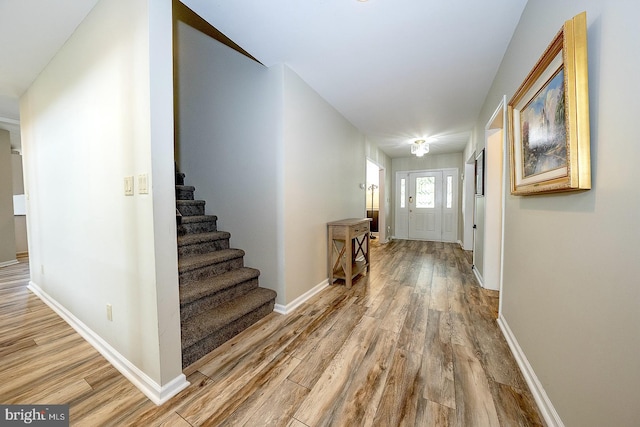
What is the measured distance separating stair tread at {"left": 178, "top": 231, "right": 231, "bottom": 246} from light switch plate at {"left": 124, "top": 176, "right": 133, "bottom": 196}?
0.96 m

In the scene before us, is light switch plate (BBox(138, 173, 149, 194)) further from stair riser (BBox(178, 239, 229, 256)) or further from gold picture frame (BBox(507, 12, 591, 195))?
gold picture frame (BBox(507, 12, 591, 195))

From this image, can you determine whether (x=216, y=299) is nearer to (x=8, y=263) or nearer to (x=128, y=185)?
(x=128, y=185)

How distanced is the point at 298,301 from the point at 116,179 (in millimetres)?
1888

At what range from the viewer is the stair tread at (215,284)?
184 cm

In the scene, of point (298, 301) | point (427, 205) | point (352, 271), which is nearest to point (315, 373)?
point (298, 301)

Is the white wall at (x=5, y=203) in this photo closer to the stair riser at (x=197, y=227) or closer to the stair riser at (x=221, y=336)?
the stair riser at (x=197, y=227)

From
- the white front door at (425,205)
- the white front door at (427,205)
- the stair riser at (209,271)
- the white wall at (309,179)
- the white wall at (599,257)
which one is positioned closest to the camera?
the white wall at (599,257)

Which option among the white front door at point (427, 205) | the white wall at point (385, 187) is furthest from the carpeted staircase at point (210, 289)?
the white front door at point (427, 205)

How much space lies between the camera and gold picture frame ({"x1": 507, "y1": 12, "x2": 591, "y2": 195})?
0.90 m

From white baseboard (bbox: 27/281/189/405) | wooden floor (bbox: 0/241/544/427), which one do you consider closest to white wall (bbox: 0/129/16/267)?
wooden floor (bbox: 0/241/544/427)

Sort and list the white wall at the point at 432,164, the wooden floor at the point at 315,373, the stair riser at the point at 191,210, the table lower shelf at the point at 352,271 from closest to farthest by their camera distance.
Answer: the wooden floor at the point at 315,373, the stair riser at the point at 191,210, the table lower shelf at the point at 352,271, the white wall at the point at 432,164

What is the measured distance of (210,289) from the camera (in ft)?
6.50

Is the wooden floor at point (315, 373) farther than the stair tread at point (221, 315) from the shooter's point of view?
No

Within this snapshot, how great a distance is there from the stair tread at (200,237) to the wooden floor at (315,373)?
3.26 ft
